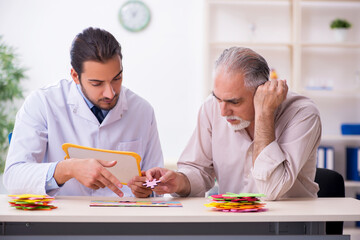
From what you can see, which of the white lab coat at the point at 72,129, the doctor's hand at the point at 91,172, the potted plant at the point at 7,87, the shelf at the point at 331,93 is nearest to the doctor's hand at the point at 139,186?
the doctor's hand at the point at 91,172

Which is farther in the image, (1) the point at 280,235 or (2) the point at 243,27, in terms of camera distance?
(2) the point at 243,27

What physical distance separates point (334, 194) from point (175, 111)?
295cm

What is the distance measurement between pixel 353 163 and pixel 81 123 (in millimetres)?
3263

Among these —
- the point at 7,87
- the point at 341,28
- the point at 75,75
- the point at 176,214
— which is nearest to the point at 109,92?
the point at 75,75

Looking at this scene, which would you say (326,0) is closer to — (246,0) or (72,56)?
(246,0)

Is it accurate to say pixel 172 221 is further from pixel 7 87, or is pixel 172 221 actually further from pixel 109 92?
pixel 7 87

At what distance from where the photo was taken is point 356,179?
4844 millimetres

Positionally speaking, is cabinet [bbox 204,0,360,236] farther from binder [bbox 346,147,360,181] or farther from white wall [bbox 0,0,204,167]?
white wall [bbox 0,0,204,167]

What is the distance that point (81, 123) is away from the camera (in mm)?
2410

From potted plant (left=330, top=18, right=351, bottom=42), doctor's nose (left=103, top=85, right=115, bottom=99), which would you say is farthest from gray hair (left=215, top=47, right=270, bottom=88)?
potted plant (left=330, top=18, right=351, bottom=42)

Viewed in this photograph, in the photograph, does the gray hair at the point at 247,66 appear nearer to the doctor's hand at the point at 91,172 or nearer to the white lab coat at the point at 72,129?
the white lab coat at the point at 72,129

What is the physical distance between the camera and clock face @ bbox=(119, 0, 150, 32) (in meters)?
5.03

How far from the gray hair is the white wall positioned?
276 centimetres

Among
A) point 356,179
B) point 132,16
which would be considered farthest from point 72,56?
point 356,179
